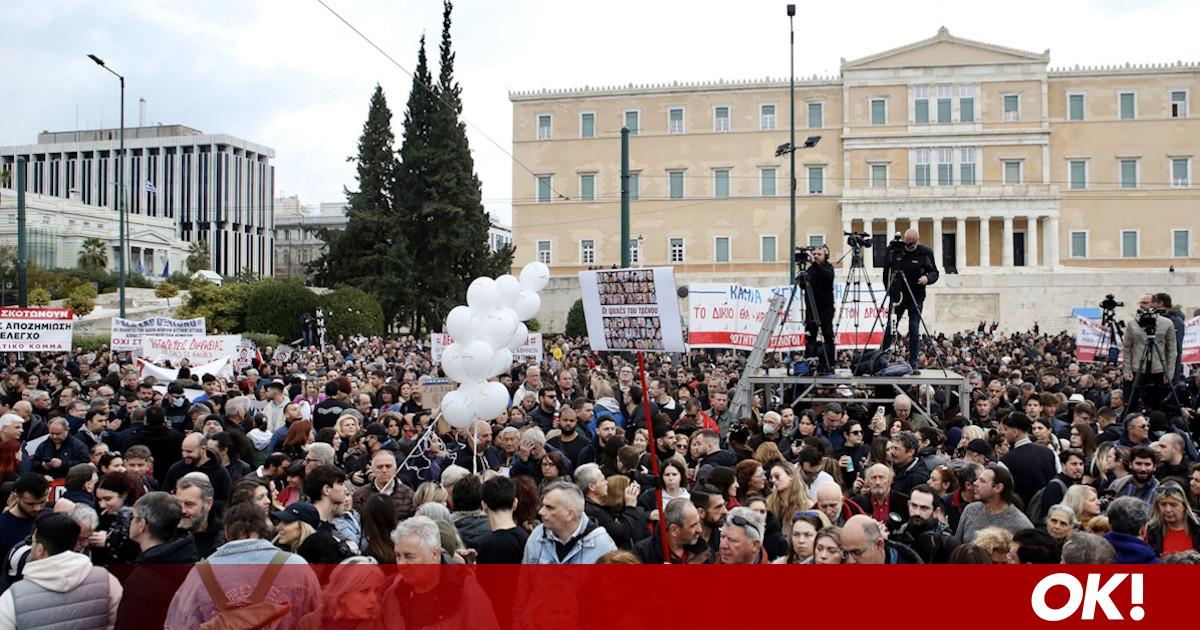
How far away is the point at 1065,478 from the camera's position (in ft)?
Result: 23.6

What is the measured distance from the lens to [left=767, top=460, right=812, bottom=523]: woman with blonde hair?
6.16m

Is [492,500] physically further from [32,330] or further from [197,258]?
[197,258]

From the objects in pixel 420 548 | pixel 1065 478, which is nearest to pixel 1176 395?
pixel 1065 478

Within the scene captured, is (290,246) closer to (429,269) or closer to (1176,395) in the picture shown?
(429,269)

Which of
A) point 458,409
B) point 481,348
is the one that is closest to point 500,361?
point 481,348

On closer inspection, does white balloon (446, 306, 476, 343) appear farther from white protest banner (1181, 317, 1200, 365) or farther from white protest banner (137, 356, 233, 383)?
white protest banner (1181, 317, 1200, 365)

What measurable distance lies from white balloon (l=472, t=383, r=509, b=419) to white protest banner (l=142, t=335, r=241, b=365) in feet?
35.0

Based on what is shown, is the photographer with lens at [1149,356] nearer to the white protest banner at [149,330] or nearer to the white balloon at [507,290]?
the white balloon at [507,290]

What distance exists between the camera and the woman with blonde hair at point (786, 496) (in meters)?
6.16

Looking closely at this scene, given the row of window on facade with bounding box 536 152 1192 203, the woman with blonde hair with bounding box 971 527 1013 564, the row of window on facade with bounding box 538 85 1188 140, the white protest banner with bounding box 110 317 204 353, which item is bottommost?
the woman with blonde hair with bounding box 971 527 1013 564

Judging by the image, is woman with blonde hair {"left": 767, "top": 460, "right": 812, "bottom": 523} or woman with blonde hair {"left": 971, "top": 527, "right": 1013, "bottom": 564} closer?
woman with blonde hair {"left": 971, "top": 527, "right": 1013, "bottom": 564}

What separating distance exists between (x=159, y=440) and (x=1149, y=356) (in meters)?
10.1

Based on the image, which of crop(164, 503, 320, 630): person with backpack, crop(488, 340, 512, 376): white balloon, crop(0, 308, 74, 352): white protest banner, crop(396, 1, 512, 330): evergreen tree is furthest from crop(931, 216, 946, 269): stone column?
crop(164, 503, 320, 630): person with backpack

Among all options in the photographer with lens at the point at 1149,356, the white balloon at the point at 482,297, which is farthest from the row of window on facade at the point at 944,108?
the white balloon at the point at 482,297
